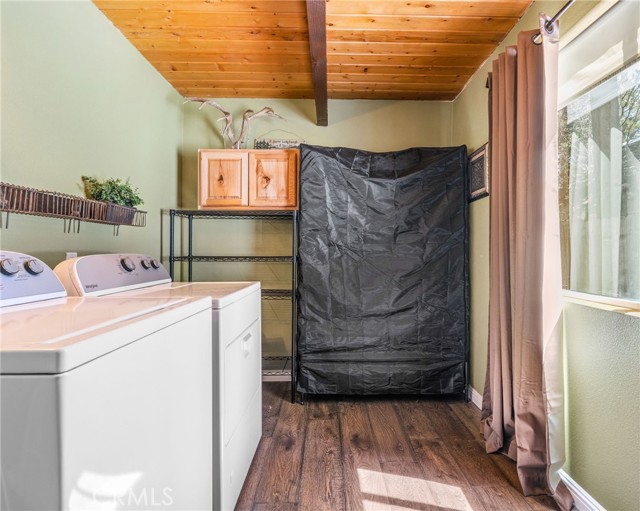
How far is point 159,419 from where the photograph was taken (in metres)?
0.80

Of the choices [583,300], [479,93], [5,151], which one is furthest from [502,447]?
[5,151]

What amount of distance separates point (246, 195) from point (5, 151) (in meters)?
1.46

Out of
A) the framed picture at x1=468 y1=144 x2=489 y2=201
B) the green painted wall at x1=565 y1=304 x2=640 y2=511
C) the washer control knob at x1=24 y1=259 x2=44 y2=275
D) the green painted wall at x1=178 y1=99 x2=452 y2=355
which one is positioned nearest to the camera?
the washer control knob at x1=24 y1=259 x2=44 y2=275

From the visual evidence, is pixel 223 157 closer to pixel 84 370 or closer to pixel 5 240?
pixel 5 240

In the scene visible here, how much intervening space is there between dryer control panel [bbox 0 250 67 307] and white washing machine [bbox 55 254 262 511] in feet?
0.39

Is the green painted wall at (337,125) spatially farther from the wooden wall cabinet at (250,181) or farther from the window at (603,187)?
the window at (603,187)

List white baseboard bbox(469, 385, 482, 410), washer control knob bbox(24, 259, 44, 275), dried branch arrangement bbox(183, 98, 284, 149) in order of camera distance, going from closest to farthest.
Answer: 1. washer control knob bbox(24, 259, 44, 275)
2. white baseboard bbox(469, 385, 482, 410)
3. dried branch arrangement bbox(183, 98, 284, 149)

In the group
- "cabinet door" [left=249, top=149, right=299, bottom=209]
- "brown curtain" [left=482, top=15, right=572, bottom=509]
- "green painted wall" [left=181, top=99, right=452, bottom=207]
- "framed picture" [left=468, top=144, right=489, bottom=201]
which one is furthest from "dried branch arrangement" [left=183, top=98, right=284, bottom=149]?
"brown curtain" [left=482, top=15, right=572, bottom=509]

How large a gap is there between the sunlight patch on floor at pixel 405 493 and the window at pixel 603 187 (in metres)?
1.05

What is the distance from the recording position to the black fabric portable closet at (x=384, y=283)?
2428 mm

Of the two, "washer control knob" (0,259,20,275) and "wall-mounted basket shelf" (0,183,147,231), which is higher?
"wall-mounted basket shelf" (0,183,147,231)

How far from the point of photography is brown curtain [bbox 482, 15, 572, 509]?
57.2 inches

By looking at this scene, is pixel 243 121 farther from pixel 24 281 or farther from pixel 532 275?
pixel 532 275

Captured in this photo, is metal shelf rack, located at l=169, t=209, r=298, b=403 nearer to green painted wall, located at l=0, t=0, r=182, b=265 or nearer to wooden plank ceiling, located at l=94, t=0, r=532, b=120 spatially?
green painted wall, located at l=0, t=0, r=182, b=265
